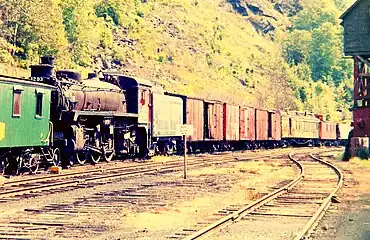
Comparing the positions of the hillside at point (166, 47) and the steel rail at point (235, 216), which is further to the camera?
the hillside at point (166, 47)

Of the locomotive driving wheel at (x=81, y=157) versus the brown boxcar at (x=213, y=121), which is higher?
the brown boxcar at (x=213, y=121)

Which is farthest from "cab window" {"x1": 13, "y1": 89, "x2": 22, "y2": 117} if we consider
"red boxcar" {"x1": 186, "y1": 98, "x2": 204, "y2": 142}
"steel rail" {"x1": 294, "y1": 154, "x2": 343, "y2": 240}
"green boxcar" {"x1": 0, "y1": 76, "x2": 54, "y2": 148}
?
"red boxcar" {"x1": 186, "y1": 98, "x2": 204, "y2": 142}

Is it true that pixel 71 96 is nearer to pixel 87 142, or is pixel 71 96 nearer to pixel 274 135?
pixel 87 142

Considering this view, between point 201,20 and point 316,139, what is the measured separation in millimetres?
54533

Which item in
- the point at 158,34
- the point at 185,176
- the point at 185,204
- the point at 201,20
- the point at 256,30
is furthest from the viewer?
the point at 256,30

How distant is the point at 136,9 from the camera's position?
3501 inches

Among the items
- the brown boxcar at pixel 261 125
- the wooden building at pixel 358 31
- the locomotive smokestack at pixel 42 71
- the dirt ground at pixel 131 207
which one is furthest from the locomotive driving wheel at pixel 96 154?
the brown boxcar at pixel 261 125

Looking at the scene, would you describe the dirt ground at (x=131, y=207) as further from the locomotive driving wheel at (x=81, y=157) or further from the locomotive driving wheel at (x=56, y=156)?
the locomotive driving wheel at (x=81, y=157)

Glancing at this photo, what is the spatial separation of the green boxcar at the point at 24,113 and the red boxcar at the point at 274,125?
31.8 m

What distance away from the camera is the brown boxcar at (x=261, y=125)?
1827 inches

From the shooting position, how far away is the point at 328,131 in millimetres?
66750

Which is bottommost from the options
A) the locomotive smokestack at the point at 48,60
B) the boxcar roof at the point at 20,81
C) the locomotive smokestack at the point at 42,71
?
the boxcar roof at the point at 20,81

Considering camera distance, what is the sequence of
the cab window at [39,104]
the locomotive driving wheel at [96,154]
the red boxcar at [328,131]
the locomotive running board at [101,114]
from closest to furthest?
the cab window at [39,104] < the locomotive running board at [101,114] < the locomotive driving wheel at [96,154] < the red boxcar at [328,131]

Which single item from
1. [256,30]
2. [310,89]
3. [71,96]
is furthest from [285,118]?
[256,30]
